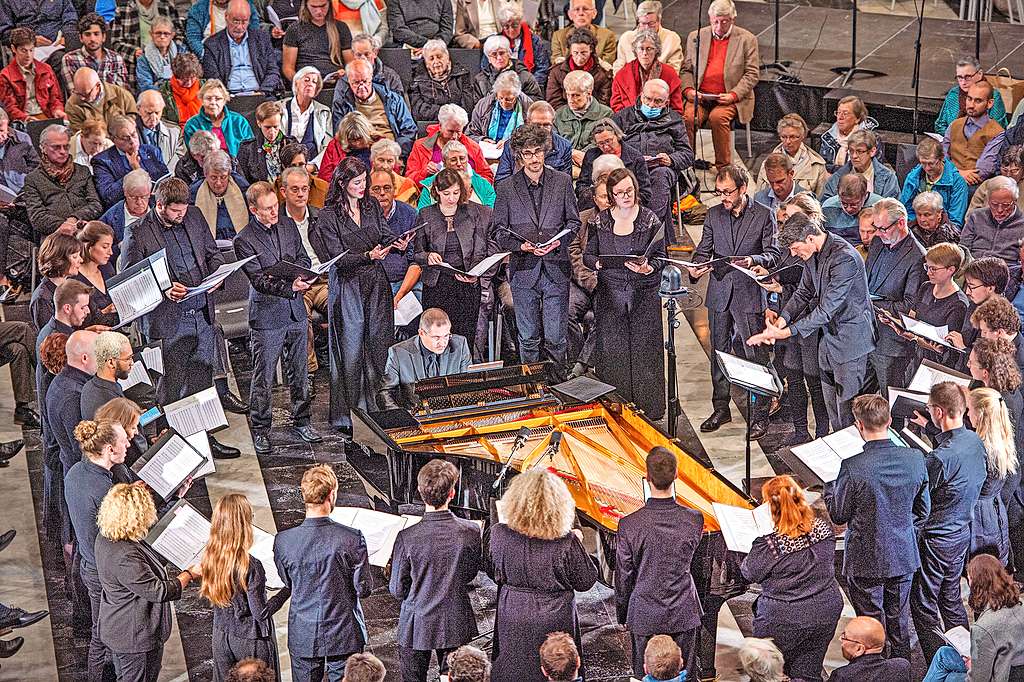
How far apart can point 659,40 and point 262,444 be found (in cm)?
514

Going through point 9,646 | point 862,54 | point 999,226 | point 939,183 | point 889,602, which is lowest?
point 9,646

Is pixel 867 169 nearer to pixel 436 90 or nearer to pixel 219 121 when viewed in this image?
A: pixel 436 90

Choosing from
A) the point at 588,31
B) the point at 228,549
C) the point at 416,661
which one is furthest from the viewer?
the point at 588,31

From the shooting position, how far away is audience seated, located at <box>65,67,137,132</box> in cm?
1134

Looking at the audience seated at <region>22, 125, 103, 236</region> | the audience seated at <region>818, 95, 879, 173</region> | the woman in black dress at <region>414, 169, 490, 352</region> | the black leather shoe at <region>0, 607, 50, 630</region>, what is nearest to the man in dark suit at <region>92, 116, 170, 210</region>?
the audience seated at <region>22, 125, 103, 236</region>

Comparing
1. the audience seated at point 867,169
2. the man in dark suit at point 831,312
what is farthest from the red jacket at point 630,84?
the man in dark suit at point 831,312

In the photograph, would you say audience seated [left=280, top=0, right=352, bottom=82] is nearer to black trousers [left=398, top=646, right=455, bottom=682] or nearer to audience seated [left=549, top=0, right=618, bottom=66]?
audience seated [left=549, top=0, right=618, bottom=66]

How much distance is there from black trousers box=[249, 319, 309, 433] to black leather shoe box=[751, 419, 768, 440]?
9.38ft

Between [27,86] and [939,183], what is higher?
[27,86]

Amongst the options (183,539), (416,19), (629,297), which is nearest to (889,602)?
(629,297)

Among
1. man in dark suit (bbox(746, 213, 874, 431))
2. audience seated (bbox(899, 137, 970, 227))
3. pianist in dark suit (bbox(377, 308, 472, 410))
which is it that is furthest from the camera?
audience seated (bbox(899, 137, 970, 227))

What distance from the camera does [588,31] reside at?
1241 cm

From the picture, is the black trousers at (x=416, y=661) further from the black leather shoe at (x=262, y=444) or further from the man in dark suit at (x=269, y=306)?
the black leather shoe at (x=262, y=444)

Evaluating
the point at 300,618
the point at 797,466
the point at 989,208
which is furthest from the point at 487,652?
the point at 989,208
